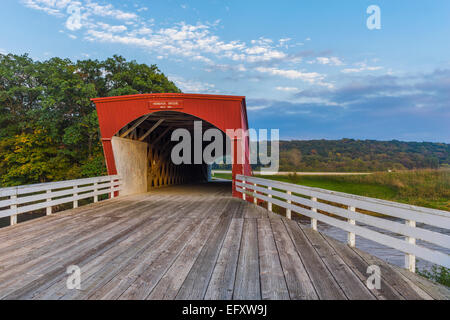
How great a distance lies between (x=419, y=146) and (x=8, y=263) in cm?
6758

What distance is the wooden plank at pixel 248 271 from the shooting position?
239 centimetres

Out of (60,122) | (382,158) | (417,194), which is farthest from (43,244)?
(382,158)

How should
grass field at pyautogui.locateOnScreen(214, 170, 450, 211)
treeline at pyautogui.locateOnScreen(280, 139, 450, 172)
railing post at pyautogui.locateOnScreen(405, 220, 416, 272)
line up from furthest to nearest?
treeline at pyautogui.locateOnScreen(280, 139, 450, 172), grass field at pyautogui.locateOnScreen(214, 170, 450, 211), railing post at pyautogui.locateOnScreen(405, 220, 416, 272)

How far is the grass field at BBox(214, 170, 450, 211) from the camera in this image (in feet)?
63.7

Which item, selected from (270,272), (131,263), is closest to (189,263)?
(131,263)

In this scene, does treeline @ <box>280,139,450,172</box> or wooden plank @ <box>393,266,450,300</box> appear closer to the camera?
wooden plank @ <box>393,266,450,300</box>

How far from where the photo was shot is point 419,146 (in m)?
55.7

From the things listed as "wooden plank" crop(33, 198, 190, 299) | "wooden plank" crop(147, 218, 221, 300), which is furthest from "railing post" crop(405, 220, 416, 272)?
"wooden plank" crop(33, 198, 190, 299)

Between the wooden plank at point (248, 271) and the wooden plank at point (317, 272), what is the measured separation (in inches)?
21.9

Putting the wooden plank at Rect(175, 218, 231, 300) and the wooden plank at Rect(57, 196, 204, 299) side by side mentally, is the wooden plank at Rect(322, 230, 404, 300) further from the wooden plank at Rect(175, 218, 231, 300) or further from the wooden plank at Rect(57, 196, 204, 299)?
the wooden plank at Rect(57, 196, 204, 299)

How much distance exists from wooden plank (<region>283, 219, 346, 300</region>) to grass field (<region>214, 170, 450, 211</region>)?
18003 mm

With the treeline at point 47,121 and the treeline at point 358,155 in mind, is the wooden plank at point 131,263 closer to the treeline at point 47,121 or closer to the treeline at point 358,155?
the treeline at point 47,121

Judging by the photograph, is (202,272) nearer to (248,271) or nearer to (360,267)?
(248,271)

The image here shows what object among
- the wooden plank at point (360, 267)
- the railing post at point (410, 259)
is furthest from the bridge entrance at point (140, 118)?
the railing post at point (410, 259)
